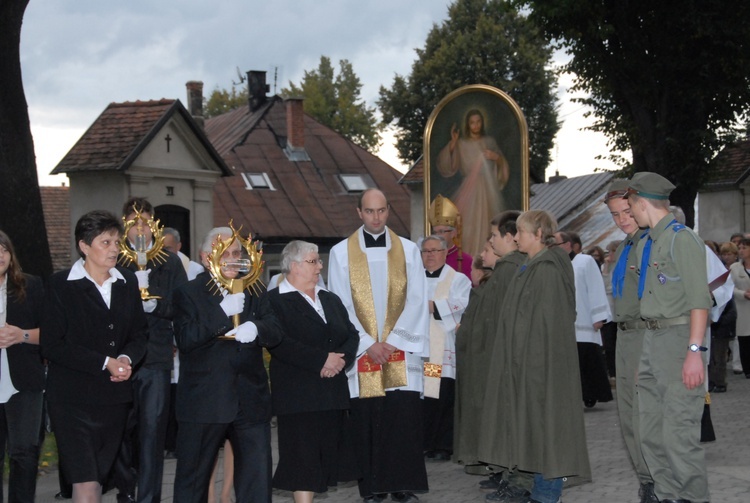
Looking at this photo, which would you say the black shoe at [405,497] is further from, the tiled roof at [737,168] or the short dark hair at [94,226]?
the tiled roof at [737,168]

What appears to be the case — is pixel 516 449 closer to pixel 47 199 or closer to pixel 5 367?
pixel 5 367

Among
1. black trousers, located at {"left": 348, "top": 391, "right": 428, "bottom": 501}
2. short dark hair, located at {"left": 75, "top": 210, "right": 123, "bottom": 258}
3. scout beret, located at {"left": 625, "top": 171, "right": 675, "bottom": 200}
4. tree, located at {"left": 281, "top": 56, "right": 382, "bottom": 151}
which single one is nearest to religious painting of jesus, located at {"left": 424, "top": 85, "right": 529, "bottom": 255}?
black trousers, located at {"left": 348, "top": 391, "right": 428, "bottom": 501}

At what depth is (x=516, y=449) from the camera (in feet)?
24.9

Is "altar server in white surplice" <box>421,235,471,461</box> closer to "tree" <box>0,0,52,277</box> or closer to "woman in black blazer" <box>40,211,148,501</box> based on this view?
"woman in black blazer" <box>40,211,148,501</box>

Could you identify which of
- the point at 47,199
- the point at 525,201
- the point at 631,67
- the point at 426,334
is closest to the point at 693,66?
the point at 631,67

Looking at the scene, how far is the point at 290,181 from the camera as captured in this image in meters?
43.8

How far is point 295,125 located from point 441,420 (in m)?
36.5

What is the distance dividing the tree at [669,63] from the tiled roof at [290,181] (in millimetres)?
16455

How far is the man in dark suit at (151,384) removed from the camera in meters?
7.42

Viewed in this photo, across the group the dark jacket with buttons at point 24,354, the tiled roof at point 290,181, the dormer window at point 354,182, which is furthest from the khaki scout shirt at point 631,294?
the dormer window at point 354,182

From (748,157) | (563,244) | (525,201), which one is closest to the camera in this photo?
(563,244)

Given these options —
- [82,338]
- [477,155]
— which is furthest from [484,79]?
[82,338]

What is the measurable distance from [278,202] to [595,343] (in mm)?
29884

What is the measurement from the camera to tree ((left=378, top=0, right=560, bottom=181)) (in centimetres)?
4638
